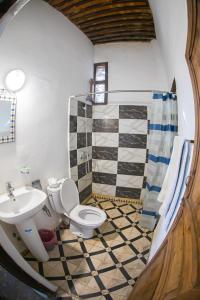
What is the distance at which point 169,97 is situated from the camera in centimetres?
182

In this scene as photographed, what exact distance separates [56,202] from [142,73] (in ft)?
7.62

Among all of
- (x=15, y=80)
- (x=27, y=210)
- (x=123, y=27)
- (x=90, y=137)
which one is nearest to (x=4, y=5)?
(x=15, y=80)

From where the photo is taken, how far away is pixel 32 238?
1.47m

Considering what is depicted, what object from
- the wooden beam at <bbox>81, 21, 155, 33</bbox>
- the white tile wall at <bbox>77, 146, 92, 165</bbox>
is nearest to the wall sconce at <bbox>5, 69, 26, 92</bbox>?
the white tile wall at <bbox>77, 146, 92, 165</bbox>

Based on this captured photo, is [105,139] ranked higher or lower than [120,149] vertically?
higher

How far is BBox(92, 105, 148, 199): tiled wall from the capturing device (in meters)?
2.57

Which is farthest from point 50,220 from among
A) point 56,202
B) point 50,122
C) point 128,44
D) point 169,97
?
point 128,44

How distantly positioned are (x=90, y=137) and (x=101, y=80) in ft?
3.32

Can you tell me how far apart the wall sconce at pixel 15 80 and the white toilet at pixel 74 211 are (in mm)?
1131

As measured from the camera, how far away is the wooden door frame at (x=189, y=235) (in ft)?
1.95

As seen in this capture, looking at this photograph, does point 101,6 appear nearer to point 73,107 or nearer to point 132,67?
point 132,67

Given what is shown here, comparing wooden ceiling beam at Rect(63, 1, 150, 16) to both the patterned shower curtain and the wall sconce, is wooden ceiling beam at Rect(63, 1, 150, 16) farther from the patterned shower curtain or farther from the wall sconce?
the wall sconce

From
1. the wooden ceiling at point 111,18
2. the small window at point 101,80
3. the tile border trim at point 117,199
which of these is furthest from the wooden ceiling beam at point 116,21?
the tile border trim at point 117,199

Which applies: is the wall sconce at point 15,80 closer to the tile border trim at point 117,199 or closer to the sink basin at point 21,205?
the sink basin at point 21,205
